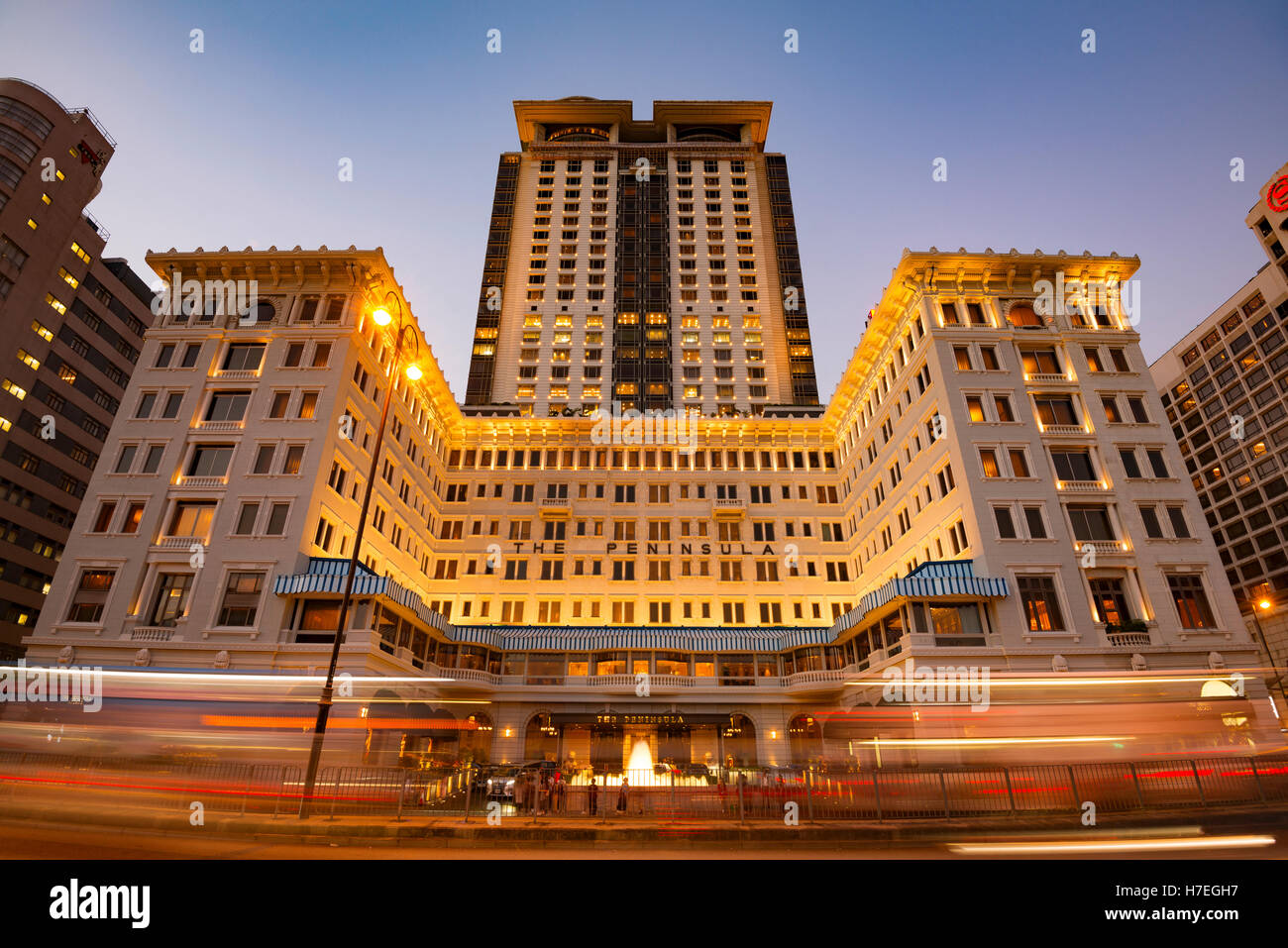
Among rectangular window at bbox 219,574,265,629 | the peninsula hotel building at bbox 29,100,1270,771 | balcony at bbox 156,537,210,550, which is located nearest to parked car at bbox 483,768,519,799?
the peninsula hotel building at bbox 29,100,1270,771

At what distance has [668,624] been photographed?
2052 inches

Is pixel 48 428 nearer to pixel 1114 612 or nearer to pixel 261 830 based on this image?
pixel 261 830

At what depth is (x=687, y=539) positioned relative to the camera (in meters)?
55.0

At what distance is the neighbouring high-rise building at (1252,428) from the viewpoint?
6494 centimetres

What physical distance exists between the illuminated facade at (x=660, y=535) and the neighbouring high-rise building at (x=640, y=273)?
1463 cm

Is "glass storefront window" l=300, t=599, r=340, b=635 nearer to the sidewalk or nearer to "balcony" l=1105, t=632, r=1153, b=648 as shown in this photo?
the sidewalk

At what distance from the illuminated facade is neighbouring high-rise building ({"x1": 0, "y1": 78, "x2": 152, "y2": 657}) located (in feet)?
90.6

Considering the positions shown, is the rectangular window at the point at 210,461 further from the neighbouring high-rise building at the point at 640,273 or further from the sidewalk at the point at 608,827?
the neighbouring high-rise building at the point at 640,273

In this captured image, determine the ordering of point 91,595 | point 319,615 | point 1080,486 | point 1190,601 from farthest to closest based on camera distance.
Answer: point 1080,486 → point 1190,601 → point 91,595 → point 319,615

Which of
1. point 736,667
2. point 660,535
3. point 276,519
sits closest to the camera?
point 276,519

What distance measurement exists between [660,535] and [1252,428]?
68.5 m

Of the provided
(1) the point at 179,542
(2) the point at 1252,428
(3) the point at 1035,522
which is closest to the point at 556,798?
(1) the point at 179,542

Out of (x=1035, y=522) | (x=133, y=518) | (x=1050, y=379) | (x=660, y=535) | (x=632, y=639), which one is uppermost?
(x=1050, y=379)

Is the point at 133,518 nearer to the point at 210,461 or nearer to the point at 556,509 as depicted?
the point at 210,461
